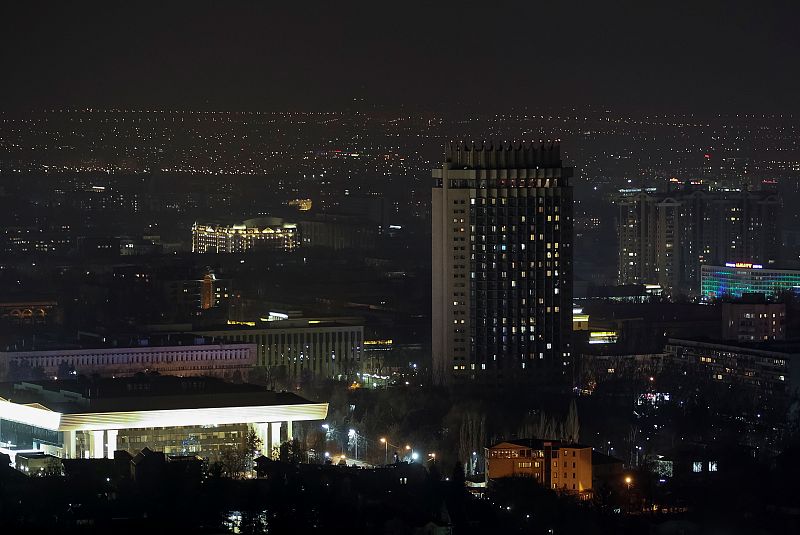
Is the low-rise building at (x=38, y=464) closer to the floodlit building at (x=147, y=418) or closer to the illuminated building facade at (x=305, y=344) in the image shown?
the floodlit building at (x=147, y=418)

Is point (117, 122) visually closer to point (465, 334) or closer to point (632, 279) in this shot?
point (632, 279)

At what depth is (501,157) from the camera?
37.0 metres

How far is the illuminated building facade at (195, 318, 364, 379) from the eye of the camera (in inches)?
1538

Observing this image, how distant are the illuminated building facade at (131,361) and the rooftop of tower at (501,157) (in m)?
3.93

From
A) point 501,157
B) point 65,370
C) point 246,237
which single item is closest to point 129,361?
point 65,370

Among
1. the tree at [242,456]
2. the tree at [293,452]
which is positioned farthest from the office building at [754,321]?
the tree at [293,452]

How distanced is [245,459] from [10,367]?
28.3 feet

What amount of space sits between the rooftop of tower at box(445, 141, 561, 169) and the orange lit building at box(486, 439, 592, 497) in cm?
921

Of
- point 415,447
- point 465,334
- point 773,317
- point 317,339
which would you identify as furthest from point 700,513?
point 773,317

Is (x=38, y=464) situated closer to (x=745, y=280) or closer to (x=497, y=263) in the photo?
(x=497, y=263)

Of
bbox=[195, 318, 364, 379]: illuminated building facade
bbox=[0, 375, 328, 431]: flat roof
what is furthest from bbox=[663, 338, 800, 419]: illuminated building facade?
bbox=[0, 375, 328, 431]: flat roof

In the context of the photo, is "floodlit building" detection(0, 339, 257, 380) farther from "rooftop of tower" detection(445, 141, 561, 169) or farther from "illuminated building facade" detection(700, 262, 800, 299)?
"illuminated building facade" detection(700, 262, 800, 299)

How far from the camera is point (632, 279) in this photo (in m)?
56.5

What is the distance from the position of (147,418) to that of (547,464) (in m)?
4.52
